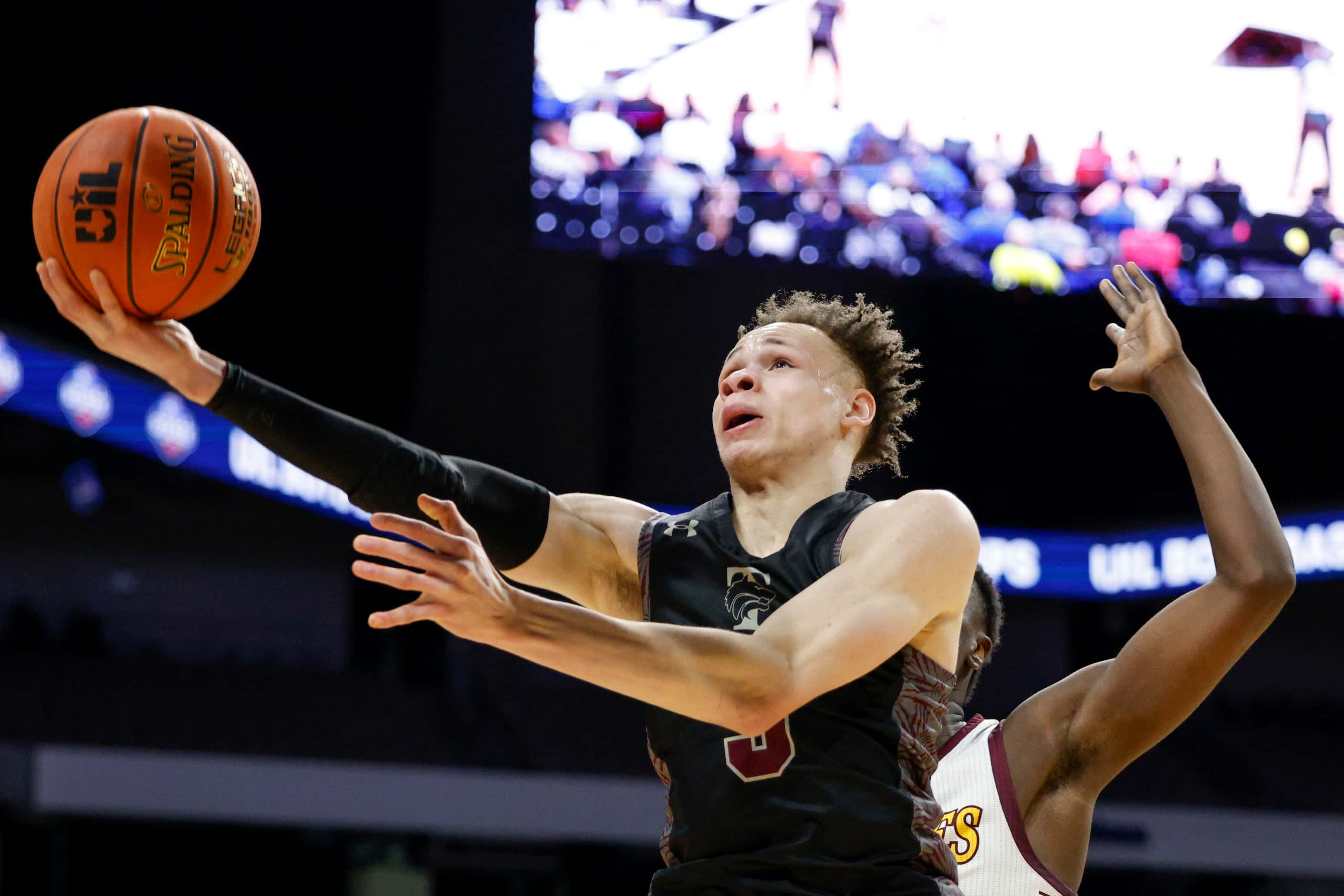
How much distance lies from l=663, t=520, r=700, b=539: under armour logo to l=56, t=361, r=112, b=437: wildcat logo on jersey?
8.89 metres

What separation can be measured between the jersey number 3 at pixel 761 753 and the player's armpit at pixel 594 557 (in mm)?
479

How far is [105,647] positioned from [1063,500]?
835cm

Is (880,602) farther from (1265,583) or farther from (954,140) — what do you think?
(954,140)

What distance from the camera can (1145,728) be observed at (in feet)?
9.39

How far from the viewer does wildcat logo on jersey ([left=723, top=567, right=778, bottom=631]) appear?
2.39 meters

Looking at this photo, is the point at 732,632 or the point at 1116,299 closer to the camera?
the point at 732,632

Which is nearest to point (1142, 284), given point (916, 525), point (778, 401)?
point (778, 401)

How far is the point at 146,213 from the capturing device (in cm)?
267

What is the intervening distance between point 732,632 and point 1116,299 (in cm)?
141

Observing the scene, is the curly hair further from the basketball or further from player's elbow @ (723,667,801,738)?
the basketball

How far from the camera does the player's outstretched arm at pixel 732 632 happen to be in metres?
1.80

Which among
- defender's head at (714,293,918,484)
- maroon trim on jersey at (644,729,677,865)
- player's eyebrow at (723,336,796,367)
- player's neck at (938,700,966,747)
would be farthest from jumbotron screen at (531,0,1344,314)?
maroon trim on jersey at (644,729,677,865)

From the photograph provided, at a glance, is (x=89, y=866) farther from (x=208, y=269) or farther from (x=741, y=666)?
(x=741, y=666)

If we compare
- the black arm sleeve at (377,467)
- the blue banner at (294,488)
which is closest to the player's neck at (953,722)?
the black arm sleeve at (377,467)
